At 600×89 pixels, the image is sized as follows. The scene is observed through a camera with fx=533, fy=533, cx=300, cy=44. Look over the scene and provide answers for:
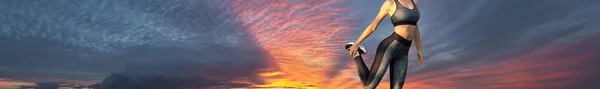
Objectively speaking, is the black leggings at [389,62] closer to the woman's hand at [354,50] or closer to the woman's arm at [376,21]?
the woman's hand at [354,50]

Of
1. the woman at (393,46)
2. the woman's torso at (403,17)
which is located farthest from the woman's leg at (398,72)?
the woman's torso at (403,17)

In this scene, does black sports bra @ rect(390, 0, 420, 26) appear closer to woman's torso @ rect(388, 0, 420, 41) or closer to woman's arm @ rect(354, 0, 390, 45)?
woman's torso @ rect(388, 0, 420, 41)

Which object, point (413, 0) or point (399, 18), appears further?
point (413, 0)

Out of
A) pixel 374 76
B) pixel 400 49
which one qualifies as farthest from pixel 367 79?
pixel 400 49

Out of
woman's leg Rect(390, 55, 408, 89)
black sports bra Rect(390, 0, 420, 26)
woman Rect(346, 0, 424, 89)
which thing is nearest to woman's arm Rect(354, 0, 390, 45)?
woman Rect(346, 0, 424, 89)

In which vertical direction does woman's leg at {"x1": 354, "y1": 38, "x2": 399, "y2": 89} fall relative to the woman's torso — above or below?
below

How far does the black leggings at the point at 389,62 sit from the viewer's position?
1170 centimetres

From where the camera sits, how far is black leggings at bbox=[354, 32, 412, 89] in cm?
1170

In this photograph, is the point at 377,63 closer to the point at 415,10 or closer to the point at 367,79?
the point at 367,79

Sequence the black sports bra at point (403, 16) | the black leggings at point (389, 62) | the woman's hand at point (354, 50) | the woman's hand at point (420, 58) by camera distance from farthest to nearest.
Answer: the woman's hand at point (420, 58) < the woman's hand at point (354, 50) < the black leggings at point (389, 62) < the black sports bra at point (403, 16)

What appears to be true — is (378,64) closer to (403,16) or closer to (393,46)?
(393,46)

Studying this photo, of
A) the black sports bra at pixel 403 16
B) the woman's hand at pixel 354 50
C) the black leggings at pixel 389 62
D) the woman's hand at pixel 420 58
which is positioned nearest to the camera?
the black sports bra at pixel 403 16

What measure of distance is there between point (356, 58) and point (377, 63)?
0.59 meters

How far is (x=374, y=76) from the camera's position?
11984 mm
